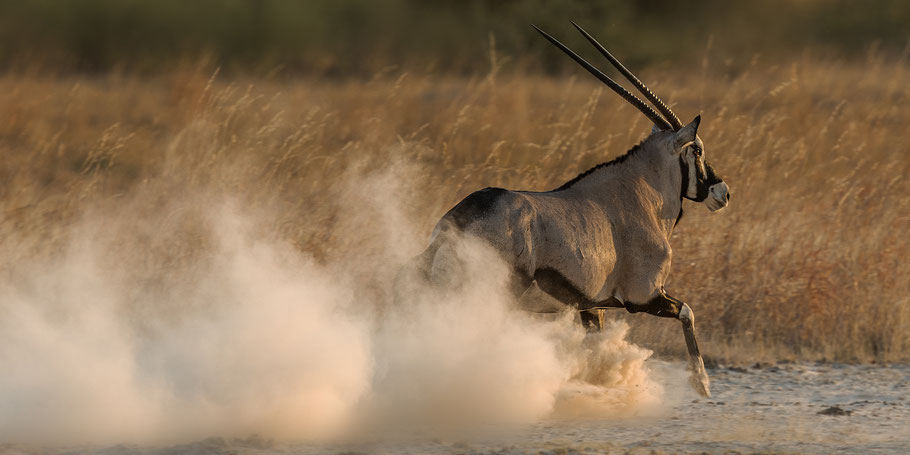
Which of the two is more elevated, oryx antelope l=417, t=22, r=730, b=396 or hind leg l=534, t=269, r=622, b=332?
oryx antelope l=417, t=22, r=730, b=396

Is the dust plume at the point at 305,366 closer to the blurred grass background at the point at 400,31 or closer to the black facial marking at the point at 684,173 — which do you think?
the black facial marking at the point at 684,173

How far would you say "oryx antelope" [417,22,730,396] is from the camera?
5.45 m

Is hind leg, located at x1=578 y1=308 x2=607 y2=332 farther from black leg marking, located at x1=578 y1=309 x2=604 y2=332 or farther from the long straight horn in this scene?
the long straight horn

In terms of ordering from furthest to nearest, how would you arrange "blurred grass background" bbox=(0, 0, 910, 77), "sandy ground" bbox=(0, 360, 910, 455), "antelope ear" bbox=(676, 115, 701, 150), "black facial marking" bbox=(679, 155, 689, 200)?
"blurred grass background" bbox=(0, 0, 910, 77)
"black facial marking" bbox=(679, 155, 689, 200)
"antelope ear" bbox=(676, 115, 701, 150)
"sandy ground" bbox=(0, 360, 910, 455)

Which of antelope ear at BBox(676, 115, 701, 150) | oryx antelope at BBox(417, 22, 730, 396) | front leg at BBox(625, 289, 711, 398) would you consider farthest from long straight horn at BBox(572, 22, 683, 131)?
front leg at BBox(625, 289, 711, 398)

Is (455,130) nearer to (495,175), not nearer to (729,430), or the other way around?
(495,175)

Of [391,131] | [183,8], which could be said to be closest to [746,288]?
[391,131]

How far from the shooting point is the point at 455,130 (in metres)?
10.3

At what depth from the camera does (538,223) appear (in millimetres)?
5520

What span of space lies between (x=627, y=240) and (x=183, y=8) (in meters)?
13.2

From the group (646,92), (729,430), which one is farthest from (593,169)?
(729,430)

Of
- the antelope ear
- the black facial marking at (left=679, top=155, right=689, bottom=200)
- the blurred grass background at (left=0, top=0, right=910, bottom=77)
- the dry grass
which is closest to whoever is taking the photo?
the antelope ear

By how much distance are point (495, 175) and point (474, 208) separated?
4732 mm

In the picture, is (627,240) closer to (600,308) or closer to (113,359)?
(600,308)
